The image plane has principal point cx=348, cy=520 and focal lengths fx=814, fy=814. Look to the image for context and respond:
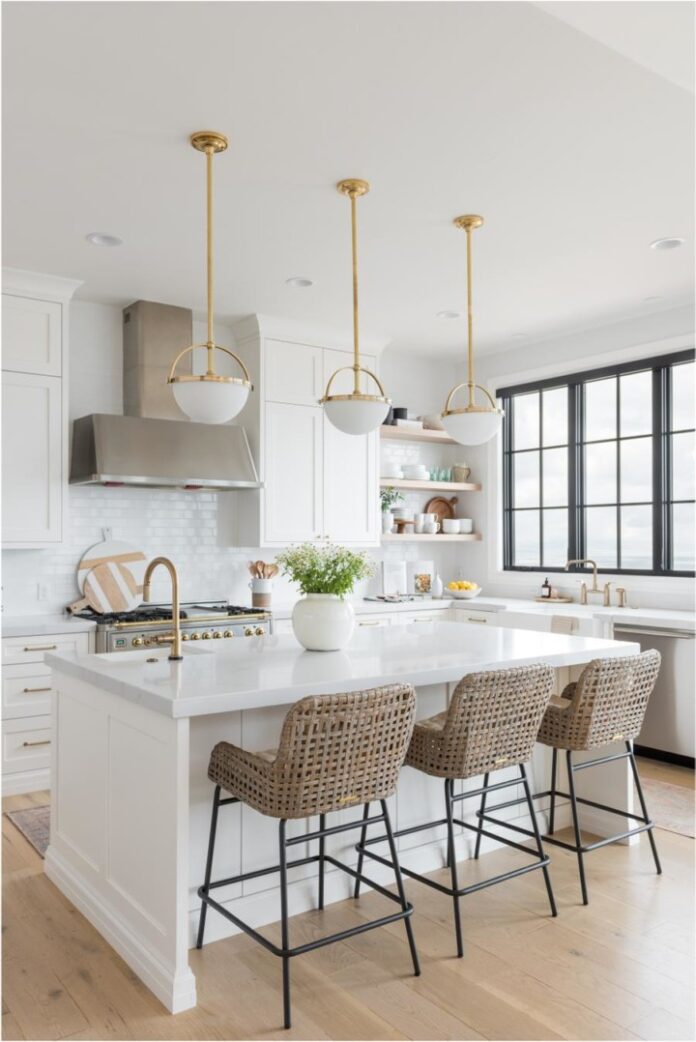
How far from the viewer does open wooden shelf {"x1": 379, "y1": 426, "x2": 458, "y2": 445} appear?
6.15 m

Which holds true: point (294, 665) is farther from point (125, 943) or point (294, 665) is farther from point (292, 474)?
point (292, 474)

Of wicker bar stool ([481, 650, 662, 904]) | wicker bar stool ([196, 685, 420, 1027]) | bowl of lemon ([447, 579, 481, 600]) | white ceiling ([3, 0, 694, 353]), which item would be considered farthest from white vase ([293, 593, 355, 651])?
bowl of lemon ([447, 579, 481, 600])

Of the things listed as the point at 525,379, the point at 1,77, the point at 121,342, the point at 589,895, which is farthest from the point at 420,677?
the point at 525,379

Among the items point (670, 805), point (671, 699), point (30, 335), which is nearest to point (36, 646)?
point (30, 335)

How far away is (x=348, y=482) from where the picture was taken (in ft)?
19.2

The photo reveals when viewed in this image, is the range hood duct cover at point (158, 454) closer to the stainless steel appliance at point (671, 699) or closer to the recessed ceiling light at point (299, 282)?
the recessed ceiling light at point (299, 282)

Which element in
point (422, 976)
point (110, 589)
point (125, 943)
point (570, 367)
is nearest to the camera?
point (422, 976)

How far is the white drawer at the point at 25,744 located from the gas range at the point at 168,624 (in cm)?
51

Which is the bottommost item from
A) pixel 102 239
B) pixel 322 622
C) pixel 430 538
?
pixel 322 622

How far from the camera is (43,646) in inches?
172

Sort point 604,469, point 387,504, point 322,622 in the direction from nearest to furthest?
point 322,622, point 604,469, point 387,504

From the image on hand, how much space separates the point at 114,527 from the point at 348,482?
166cm

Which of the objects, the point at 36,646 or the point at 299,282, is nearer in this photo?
the point at 36,646

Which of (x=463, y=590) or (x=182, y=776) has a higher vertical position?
(x=463, y=590)
